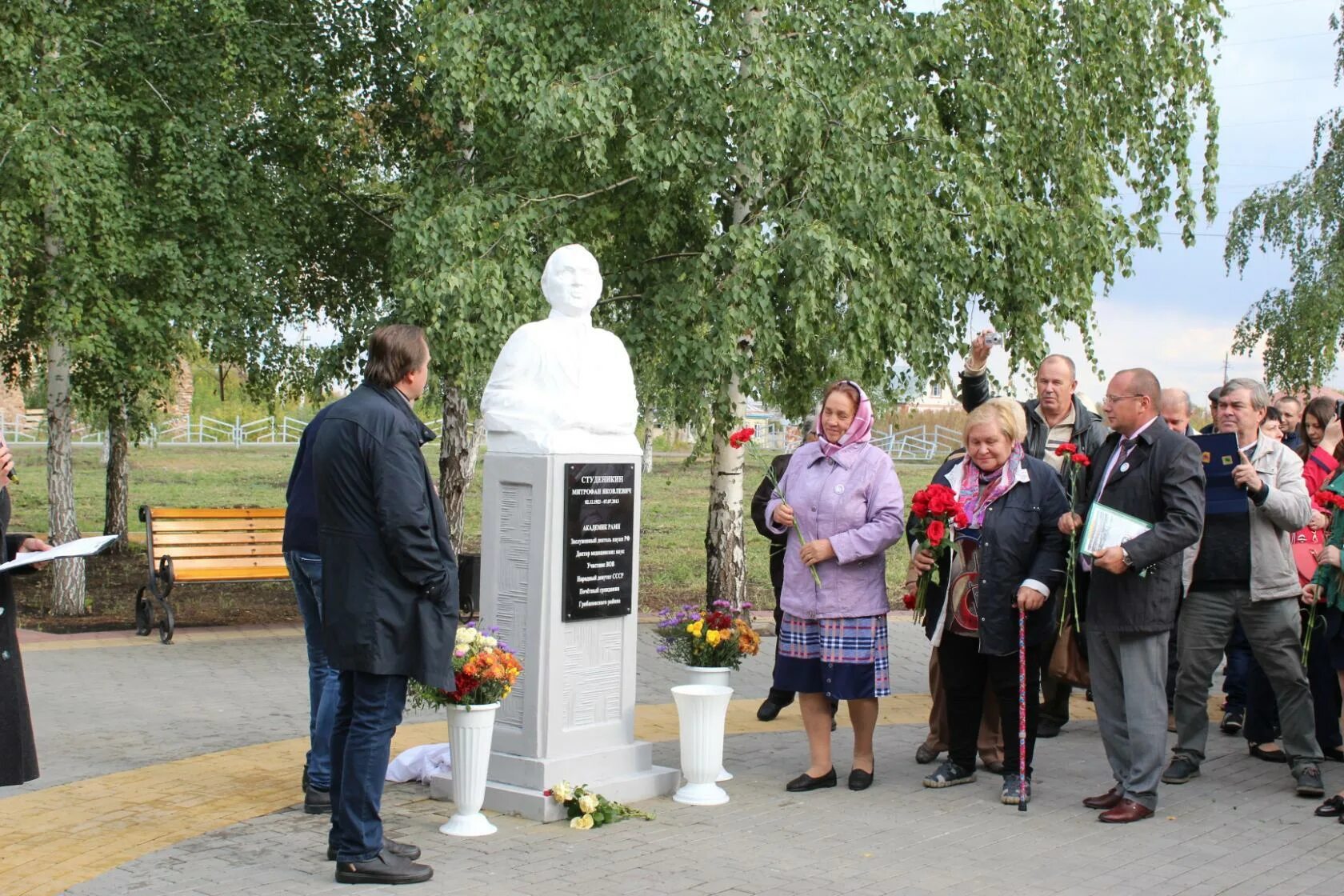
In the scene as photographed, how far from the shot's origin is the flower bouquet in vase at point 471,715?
19.7 feet

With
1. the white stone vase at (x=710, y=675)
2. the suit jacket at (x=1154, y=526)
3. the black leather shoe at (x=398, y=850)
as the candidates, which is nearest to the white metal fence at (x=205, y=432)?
the white stone vase at (x=710, y=675)

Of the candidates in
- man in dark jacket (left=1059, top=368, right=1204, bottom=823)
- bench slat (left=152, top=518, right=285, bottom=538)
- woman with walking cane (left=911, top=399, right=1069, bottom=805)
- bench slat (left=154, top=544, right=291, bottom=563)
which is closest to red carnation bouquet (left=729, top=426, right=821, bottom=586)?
woman with walking cane (left=911, top=399, right=1069, bottom=805)

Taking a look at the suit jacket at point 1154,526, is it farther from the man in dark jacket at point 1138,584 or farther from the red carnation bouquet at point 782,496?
the red carnation bouquet at point 782,496

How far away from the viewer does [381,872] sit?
523 cm

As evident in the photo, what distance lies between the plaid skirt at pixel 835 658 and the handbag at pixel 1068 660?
134cm

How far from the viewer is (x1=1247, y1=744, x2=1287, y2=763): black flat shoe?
7758 millimetres

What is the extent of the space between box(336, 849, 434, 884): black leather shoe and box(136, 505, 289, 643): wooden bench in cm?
620

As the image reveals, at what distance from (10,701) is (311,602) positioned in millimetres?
1364

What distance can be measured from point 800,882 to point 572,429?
7.44ft

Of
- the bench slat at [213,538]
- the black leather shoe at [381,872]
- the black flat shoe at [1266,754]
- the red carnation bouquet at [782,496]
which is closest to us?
the black leather shoe at [381,872]

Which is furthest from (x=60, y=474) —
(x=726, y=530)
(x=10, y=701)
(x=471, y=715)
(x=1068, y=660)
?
(x=1068, y=660)

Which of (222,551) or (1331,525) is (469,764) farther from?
(222,551)

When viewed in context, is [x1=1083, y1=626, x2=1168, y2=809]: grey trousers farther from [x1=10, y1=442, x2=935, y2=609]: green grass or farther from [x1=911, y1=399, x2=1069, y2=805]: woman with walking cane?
[x1=10, y1=442, x2=935, y2=609]: green grass

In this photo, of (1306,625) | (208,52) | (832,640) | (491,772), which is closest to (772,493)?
(832,640)
